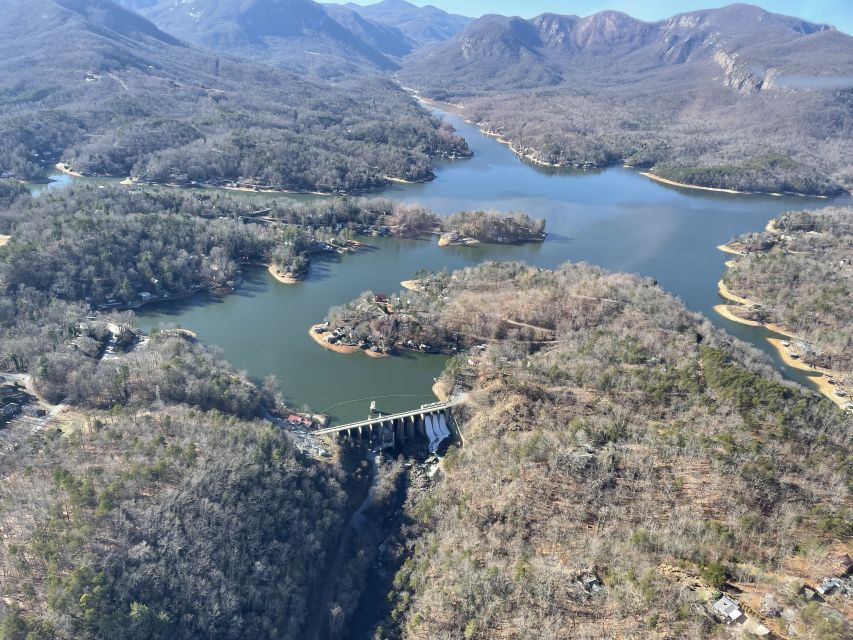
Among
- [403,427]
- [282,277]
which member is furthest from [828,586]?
[282,277]

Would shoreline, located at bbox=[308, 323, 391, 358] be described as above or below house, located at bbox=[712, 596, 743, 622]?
below

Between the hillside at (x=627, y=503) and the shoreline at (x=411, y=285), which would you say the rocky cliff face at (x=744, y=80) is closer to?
the hillside at (x=627, y=503)

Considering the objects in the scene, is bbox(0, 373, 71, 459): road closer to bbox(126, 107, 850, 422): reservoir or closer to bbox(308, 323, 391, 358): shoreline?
bbox(126, 107, 850, 422): reservoir

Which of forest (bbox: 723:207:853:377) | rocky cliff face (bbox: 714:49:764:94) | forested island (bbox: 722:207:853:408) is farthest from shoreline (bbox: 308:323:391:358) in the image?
rocky cliff face (bbox: 714:49:764:94)

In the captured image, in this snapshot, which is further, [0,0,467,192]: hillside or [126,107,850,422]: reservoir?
[0,0,467,192]: hillside

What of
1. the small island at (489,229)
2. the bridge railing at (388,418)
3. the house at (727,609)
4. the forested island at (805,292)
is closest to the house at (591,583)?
the house at (727,609)

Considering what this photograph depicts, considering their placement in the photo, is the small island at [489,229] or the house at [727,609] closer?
the house at [727,609]
